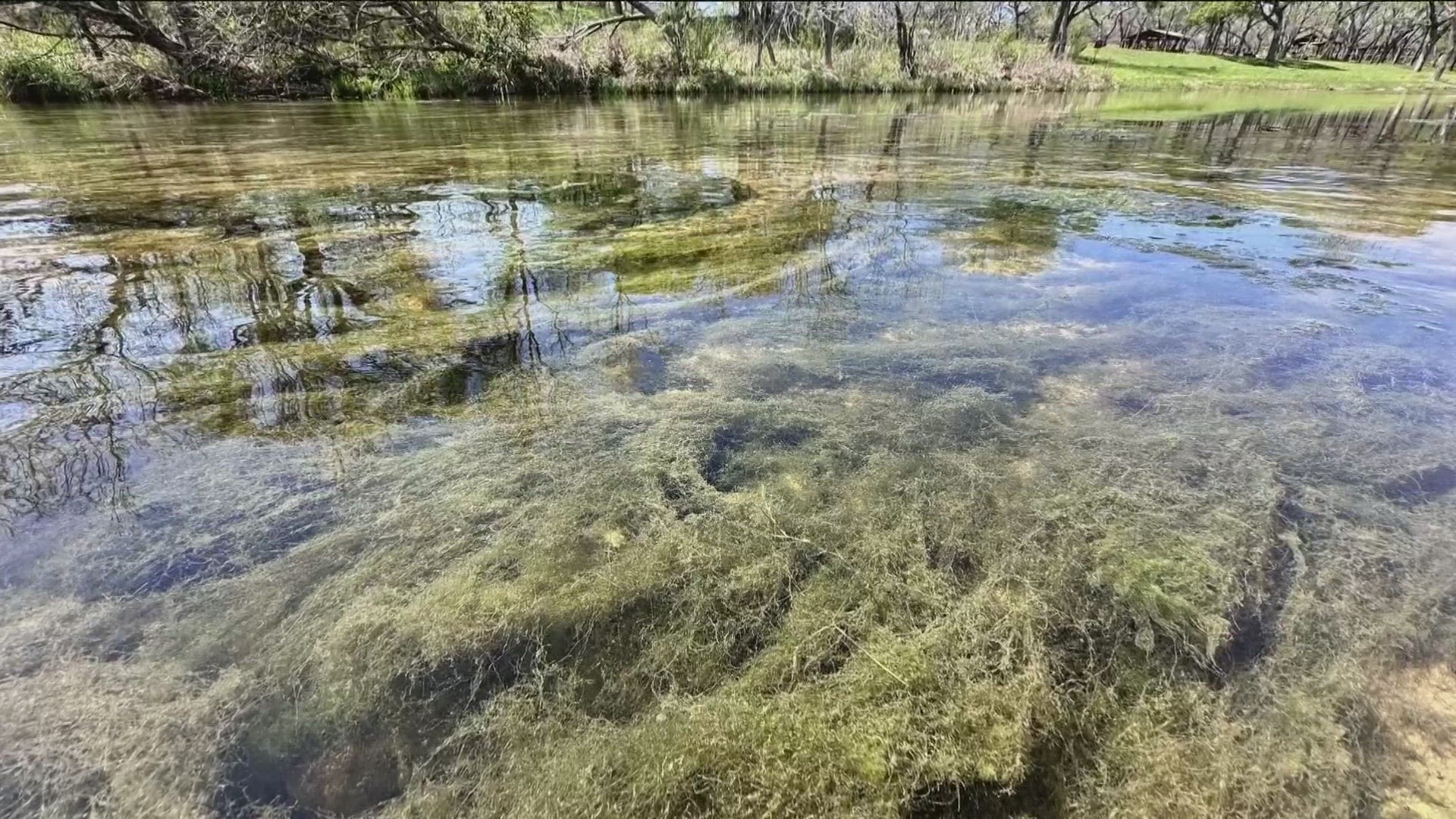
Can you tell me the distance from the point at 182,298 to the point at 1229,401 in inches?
153

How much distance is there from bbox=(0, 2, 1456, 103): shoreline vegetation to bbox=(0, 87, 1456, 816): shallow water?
9.77 metres

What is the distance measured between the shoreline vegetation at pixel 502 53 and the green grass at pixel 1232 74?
1.93 ft

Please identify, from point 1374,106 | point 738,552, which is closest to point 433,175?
point 738,552

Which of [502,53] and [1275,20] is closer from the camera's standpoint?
[502,53]

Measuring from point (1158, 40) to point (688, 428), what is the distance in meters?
56.6

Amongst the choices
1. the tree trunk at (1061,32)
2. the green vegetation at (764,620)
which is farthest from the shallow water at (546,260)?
the tree trunk at (1061,32)

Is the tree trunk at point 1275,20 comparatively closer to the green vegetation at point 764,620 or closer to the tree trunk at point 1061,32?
the tree trunk at point 1061,32

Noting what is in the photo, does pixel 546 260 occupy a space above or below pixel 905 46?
below

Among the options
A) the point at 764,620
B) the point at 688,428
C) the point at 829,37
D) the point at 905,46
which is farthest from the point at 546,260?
the point at 905,46

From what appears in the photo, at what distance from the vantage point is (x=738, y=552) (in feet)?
4.51

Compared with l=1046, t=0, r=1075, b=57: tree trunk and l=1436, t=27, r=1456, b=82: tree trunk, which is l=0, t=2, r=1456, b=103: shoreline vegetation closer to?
l=1046, t=0, r=1075, b=57: tree trunk

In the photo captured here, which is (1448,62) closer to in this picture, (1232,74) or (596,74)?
(1232,74)

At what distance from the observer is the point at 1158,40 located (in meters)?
42.9


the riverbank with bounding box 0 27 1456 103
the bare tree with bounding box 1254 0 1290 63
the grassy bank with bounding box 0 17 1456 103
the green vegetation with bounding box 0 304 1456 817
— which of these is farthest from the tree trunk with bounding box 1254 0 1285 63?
the green vegetation with bounding box 0 304 1456 817
